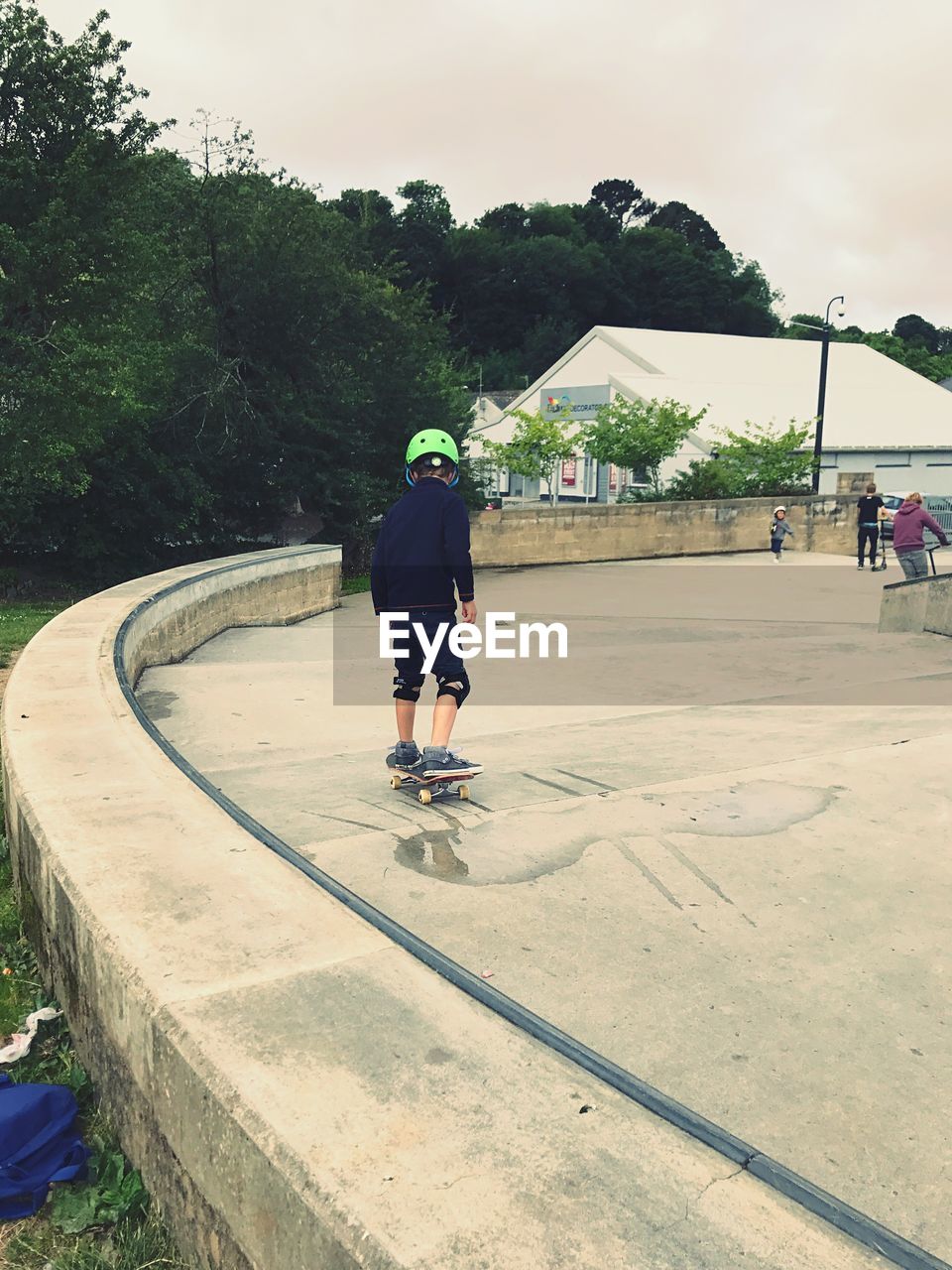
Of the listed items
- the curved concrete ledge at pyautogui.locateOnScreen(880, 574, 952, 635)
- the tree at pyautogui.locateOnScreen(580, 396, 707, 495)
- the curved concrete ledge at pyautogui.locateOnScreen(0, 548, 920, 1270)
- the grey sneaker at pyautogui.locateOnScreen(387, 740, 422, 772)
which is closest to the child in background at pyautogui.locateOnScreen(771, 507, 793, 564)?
the tree at pyautogui.locateOnScreen(580, 396, 707, 495)

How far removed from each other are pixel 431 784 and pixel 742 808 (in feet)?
5.05

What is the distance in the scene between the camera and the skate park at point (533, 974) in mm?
1829

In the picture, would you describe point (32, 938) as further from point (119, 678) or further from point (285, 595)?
point (285, 595)

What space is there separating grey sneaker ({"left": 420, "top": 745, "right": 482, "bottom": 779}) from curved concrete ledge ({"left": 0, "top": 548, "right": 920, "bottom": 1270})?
6.16ft

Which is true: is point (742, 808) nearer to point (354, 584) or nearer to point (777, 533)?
point (354, 584)

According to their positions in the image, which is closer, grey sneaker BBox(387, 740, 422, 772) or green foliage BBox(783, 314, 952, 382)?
grey sneaker BBox(387, 740, 422, 772)

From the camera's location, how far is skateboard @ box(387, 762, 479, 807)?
533 centimetres

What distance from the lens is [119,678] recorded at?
6.39 m

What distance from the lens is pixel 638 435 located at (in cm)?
A: 3062

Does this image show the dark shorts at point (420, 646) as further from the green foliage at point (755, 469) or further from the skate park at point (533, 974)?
the green foliage at point (755, 469)

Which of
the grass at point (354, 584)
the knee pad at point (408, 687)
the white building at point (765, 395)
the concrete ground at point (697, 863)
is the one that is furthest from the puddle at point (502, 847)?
the white building at point (765, 395)

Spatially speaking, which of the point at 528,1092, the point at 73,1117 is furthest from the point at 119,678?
the point at 528,1092
